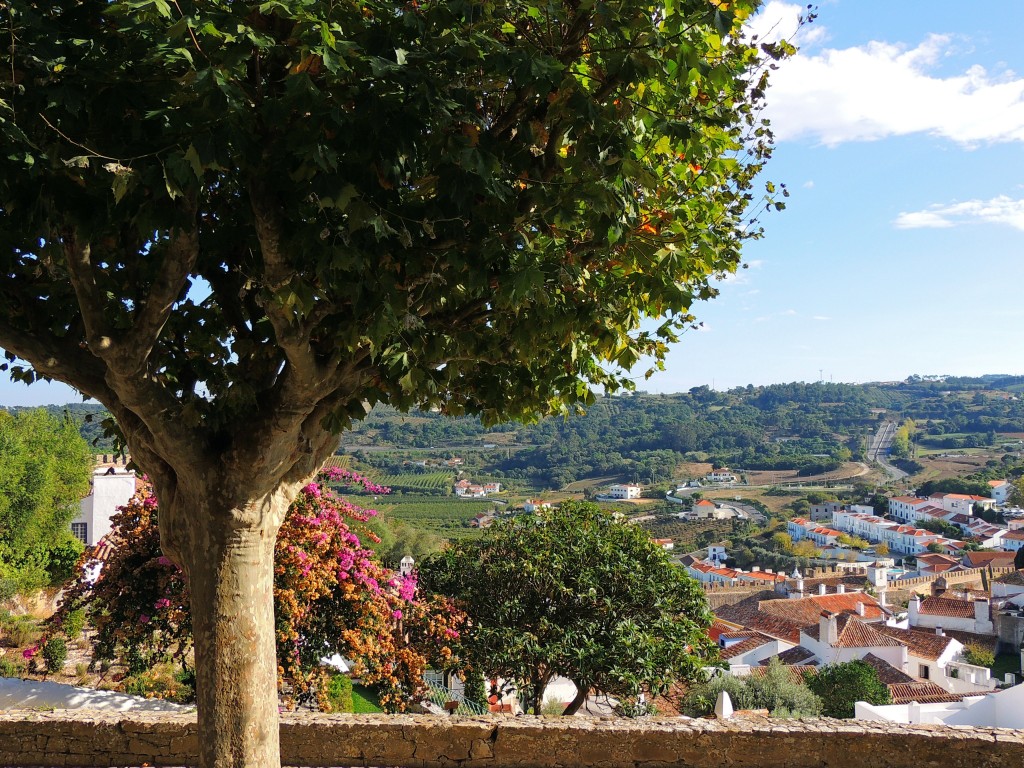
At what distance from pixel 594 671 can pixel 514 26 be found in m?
7.75

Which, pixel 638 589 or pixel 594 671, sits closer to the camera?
pixel 594 671

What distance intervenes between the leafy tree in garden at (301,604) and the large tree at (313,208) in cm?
334

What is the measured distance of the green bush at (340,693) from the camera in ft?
31.4

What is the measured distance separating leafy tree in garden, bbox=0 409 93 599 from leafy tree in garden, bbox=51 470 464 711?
37.7 feet

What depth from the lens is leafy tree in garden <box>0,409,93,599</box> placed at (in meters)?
19.9

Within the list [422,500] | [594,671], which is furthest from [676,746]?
[422,500]

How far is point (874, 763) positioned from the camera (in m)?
6.57

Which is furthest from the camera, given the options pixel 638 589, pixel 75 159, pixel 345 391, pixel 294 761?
pixel 638 589

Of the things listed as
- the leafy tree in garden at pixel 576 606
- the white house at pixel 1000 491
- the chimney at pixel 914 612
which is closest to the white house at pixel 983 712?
the leafy tree in garden at pixel 576 606

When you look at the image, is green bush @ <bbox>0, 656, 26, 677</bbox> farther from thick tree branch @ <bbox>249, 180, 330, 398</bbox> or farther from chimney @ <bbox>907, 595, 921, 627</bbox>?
chimney @ <bbox>907, 595, 921, 627</bbox>

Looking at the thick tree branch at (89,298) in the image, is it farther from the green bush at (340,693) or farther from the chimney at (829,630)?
Result: the chimney at (829,630)

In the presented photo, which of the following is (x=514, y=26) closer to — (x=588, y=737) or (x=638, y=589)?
(x=588, y=737)

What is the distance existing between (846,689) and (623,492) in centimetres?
7831

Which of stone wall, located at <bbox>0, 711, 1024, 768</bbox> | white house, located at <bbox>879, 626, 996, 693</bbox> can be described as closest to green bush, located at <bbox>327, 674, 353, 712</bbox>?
stone wall, located at <bbox>0, 711, 1024, 768</bbox>
